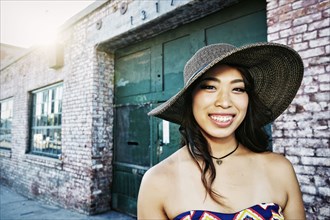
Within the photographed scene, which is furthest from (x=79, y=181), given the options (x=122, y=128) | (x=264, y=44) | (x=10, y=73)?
(x=10, y=73)

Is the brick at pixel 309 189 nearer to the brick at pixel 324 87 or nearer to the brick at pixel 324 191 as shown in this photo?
the brick at pixel 324 191

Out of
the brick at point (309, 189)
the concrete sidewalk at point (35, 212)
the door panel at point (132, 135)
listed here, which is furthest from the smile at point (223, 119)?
the concrete sidewalk at point (35, 212)

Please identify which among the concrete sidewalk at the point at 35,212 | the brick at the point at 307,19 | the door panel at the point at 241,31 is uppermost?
the door panel at the point at 241,31

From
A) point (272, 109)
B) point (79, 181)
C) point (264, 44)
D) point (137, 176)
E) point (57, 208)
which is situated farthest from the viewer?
point (57, 208)

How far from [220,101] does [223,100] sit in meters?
0.02

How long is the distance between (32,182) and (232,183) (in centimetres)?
627

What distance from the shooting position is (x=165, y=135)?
3.79 meters

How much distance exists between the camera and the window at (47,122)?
565 cm

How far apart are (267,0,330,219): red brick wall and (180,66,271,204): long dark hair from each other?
2.73ft

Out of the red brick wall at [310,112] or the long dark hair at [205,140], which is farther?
the red brick wall at [310,112]

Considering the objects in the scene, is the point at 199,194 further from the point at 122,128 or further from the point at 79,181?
the point at 79,181

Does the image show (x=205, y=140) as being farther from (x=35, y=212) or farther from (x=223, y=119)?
(x=35, y=212)

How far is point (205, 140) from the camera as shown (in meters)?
1.40

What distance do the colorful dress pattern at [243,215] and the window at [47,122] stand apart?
484 centimetres
